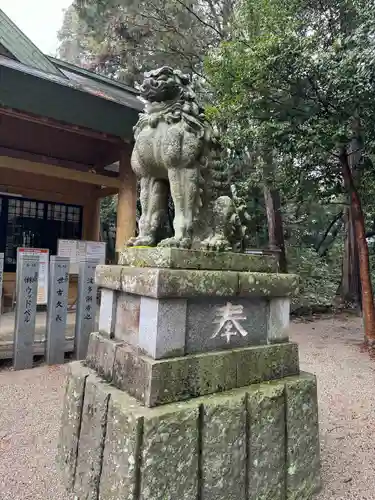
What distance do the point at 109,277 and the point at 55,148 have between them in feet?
20.1

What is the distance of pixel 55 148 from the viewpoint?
756 centimetres

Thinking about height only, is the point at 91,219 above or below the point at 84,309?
above

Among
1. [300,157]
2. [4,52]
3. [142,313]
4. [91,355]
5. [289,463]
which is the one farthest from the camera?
[300,157]

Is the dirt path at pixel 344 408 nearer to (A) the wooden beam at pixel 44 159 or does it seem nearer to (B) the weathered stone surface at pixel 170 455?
(B) the weathered stone surface at pixel 170 455

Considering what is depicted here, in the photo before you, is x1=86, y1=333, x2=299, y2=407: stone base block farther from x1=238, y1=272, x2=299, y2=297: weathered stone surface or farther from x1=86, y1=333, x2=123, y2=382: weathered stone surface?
x1=238, y1=272, x2=299, y2=297: weathered stone surface

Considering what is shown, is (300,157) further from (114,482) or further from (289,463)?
(114,482)

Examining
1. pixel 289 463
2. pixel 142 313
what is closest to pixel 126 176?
pixel 142 313

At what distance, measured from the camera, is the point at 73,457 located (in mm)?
2232

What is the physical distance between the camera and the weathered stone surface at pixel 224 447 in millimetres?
1890

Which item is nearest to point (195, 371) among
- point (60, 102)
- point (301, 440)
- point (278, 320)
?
point (278, 320)

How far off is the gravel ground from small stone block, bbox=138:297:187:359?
1152mm

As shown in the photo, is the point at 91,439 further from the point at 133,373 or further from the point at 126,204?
the point at 126,204

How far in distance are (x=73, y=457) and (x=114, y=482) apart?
57cm

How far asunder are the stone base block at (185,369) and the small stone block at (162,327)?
0.05 metres
